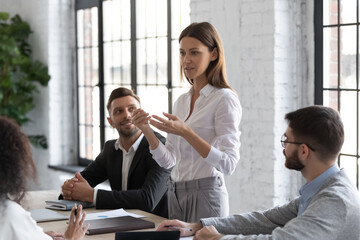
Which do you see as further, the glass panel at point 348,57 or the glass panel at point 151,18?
the glass panel at point 151,18

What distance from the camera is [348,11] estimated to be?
13.7ft

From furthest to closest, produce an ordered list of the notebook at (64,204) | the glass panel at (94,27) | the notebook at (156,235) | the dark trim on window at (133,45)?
1. the glass panel at (94,27)
2. the dark trim on window at (133,45)
3. the notebook at (64,204)
4. the notebook at (156,235)

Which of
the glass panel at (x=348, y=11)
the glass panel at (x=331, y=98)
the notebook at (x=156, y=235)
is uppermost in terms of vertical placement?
→ the glass panel at (x=348, y=11)

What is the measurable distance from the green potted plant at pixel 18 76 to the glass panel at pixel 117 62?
809 mm

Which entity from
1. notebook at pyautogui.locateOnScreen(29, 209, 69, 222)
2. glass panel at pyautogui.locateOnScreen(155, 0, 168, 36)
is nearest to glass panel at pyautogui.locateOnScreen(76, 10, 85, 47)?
glass panel at pyautogui.locateOnScreen(155, 0, 168, 36)

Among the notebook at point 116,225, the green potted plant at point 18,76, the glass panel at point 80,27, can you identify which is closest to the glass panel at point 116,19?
the glass panel at point 80,27

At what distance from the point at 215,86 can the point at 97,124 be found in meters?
4.27

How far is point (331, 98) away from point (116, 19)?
316cm

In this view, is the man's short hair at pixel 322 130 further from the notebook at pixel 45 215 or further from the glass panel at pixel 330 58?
the glass panel at pixel 330 58

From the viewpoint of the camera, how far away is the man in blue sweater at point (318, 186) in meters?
2.13

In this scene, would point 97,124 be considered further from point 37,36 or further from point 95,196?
point 95,196

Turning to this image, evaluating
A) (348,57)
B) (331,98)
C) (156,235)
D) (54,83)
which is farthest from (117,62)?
(156,235)

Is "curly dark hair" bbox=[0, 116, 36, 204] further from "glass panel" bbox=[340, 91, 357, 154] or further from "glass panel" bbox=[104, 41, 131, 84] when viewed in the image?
"glass panel" bbox=[104, 41, 131, 84]

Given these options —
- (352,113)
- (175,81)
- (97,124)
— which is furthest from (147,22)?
(352,113)
